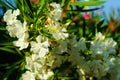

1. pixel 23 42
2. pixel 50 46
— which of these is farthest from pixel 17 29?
pixel 50 46

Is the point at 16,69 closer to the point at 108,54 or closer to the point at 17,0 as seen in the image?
the point at 17,0

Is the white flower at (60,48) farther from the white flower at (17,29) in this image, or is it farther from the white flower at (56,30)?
the white flower at (17,29)

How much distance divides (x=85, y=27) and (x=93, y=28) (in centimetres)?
11

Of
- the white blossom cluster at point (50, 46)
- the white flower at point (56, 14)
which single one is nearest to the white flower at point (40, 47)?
the white blossom cluster at point (50, 46)

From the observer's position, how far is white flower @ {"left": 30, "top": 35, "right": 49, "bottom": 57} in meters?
1.88

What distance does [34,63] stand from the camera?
1911mm

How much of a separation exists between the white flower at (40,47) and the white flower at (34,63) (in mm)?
24

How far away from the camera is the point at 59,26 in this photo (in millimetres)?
1940

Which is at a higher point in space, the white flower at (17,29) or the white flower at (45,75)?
the white flower at (17,29)

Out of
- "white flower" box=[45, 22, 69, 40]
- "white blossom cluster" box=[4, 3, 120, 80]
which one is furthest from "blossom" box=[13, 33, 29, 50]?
"white flower" box=[45, 22, 69, 40]

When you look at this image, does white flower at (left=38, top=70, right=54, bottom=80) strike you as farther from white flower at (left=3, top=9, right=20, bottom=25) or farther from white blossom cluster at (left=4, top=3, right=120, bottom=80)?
white flower at (left=3, top=9, right=20, bottom=25)

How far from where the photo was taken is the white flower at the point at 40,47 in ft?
6.15

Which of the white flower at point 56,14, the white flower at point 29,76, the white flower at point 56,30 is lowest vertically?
the white flower at point 29,76

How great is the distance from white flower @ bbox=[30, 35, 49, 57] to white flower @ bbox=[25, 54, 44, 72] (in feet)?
0.08
